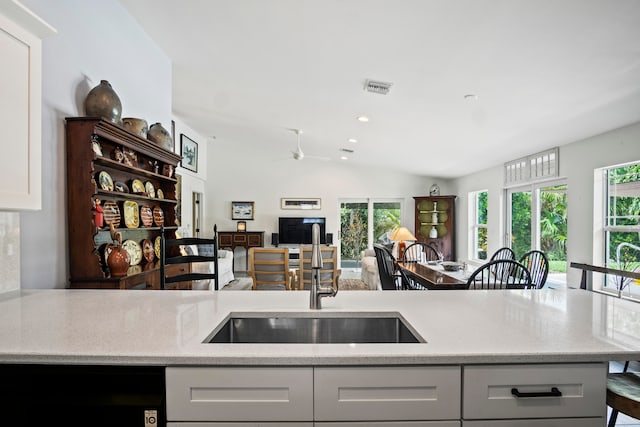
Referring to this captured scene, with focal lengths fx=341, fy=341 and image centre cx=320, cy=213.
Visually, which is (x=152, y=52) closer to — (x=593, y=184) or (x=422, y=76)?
(x=422, y=76)

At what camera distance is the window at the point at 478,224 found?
646cm

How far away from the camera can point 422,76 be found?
291 centimetres

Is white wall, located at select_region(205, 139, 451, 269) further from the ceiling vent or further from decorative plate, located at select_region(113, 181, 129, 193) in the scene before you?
decorative plate, located at select_region(113, 181, 129, 193)

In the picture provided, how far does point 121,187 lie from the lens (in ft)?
8.11

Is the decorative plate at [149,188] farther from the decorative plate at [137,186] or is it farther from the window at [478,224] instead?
the window at [478,224]

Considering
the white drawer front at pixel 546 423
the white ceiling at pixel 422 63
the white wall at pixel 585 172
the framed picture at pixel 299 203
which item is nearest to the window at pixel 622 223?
the white wall at pixel 585 172

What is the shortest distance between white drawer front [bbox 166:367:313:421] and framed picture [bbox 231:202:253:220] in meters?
7.30

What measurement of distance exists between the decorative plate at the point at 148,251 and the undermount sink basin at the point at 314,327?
1.79 metres

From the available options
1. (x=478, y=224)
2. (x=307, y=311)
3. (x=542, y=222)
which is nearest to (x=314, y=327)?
(x=307, y=311)

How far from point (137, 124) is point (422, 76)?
233 cm

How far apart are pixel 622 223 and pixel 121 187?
4520mm

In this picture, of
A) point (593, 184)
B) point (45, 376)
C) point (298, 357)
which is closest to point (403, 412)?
point (298, 357)

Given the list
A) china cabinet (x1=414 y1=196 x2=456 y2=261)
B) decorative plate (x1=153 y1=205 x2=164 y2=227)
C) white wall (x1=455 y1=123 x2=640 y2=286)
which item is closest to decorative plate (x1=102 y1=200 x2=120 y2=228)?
decorative plate (x1=153 y1=205 x2=164 y2=227)

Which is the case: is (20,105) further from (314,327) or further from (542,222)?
(542,222)
